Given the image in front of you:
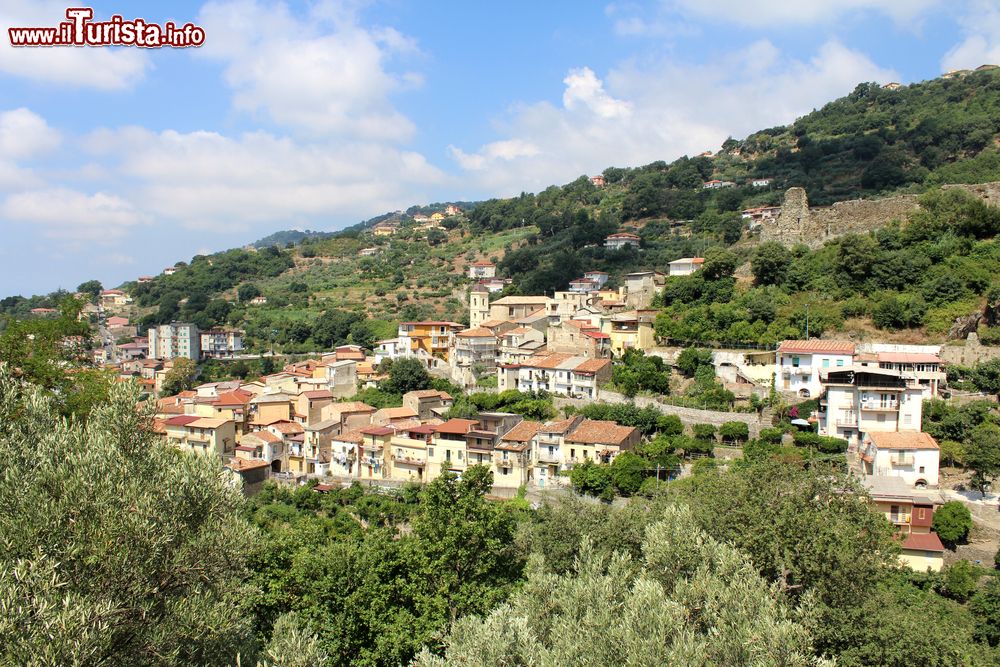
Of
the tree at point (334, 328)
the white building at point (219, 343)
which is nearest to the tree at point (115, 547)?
the tree at point (334, 328)

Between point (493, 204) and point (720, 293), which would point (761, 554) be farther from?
point (493, 204)

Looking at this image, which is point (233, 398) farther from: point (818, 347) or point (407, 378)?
point (818, 347)

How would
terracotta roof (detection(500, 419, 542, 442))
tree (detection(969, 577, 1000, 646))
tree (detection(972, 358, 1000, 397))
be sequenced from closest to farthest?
tree (detection(969, 577, 1000, 646)), tree (detection(972, 358, 1000, 397)), terracotta roof (detection(500, 419, 542, 442))

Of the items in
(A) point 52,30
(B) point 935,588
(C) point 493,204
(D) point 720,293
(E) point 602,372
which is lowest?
(B) point 935,588

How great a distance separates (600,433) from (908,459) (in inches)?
431

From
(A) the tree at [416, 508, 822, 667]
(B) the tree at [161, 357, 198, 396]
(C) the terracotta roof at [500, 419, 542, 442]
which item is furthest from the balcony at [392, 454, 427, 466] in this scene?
(B) the tree at [161, 357, 198, 396]

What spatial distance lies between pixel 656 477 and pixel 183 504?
20.1m

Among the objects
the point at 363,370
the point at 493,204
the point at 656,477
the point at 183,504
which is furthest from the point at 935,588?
the point at 493,204

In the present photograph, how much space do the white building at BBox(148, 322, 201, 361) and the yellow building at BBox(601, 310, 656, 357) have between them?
147 feet

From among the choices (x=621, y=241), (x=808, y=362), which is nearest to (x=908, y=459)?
(x=808, y=362)

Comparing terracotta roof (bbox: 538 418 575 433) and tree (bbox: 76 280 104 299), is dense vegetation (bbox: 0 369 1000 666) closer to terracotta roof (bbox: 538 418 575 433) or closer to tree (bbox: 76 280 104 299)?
terracotta roof (bbox: 538 418 575 433)

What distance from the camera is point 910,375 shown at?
2433cm

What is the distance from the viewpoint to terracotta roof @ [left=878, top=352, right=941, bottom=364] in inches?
952

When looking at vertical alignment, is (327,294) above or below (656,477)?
above
